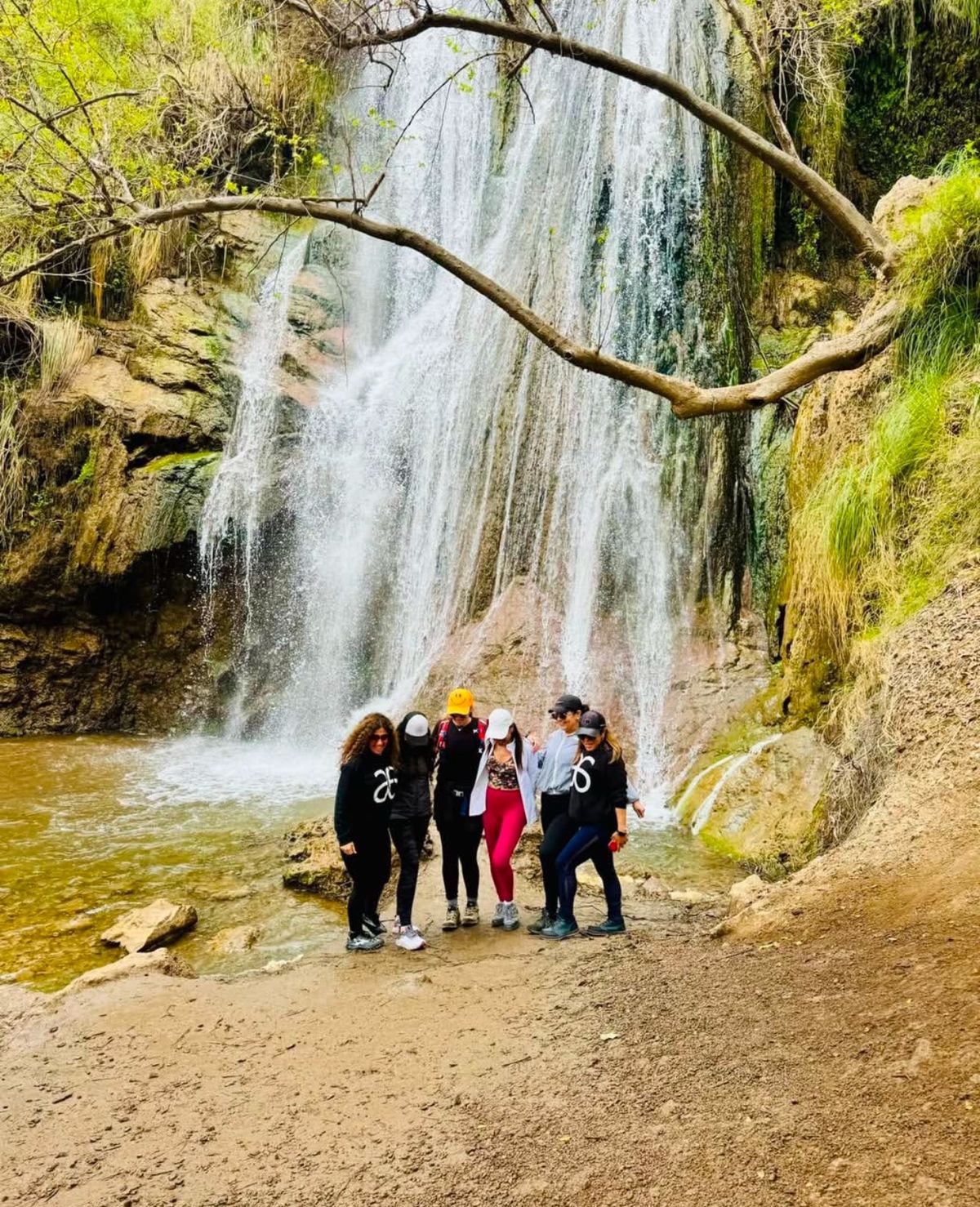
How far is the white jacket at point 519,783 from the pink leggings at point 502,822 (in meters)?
0.04

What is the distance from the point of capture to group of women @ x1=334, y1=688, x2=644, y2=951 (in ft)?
15.7

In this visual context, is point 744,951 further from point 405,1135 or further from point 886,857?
point 405,1135

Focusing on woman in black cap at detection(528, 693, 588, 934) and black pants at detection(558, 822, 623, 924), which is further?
woman in black cap at detection(528, 693, 588, 934)

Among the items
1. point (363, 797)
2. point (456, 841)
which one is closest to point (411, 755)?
point (363, 797)

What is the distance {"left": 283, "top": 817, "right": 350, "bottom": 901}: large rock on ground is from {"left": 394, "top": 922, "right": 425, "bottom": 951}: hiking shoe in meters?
1.60

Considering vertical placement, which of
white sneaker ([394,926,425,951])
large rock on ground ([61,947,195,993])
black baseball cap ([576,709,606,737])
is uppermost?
black baseball cap ([576,709,606,737])

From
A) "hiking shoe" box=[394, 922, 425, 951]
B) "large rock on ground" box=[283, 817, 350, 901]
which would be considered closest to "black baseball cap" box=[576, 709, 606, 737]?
"hiking shoe" box=[394, 922, 425, 951]

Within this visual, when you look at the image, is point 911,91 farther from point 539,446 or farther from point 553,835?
point 553,835

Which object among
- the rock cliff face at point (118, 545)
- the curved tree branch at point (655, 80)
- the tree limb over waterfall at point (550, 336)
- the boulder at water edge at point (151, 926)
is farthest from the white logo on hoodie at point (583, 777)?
the rock cliff face at point (118, 545)

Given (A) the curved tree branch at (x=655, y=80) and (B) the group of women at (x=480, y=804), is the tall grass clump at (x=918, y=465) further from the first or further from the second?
(B) the group of women at (x=480, y=804)

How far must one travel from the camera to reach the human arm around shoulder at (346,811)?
473 cm

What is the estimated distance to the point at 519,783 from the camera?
5051 mm

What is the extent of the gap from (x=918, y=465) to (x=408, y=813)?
4.03 metres

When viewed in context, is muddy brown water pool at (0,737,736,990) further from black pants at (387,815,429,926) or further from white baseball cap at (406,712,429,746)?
white baseball cap at (406,712,429,746)
